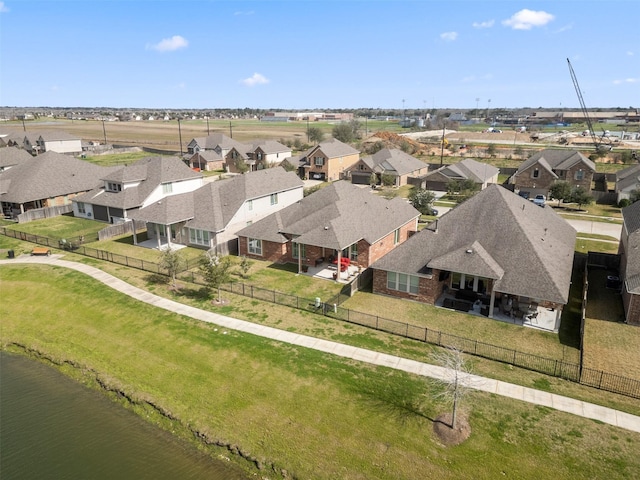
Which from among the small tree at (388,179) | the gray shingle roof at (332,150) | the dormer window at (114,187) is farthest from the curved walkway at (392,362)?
the gray shingle roof at (332,150)

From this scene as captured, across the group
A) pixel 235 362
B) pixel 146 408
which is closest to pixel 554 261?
pixel 235 362

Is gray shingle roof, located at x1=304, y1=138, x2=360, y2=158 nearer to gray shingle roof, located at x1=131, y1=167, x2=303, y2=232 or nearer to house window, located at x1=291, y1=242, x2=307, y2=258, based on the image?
gray shingle roof, located at x1=131, y1=167, x2=303, y2=232

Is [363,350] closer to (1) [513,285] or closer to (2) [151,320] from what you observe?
(1) [513,285]

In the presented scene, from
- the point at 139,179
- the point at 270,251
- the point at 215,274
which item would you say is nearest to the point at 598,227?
the point at 270,251

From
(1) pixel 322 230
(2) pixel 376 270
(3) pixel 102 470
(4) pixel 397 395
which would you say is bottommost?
(3) pixel 102 470

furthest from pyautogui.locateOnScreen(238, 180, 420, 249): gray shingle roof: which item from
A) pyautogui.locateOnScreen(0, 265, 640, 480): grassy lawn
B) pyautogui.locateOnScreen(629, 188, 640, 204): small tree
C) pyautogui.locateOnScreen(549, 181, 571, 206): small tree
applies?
pyautogui.locateOnScreen(629, 188, 640, 204): small tree

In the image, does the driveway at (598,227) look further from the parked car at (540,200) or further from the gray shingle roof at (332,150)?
the gray shingle roof at (332,150)

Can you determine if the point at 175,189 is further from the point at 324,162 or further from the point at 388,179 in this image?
the point at 388,179
